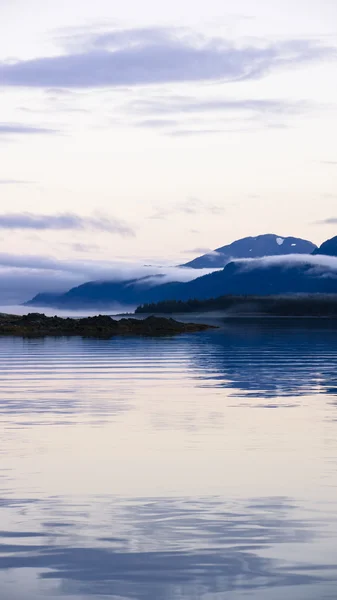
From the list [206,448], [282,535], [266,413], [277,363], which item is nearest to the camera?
[282,535]

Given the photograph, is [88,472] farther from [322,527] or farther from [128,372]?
[128,372]

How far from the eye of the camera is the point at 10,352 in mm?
71375

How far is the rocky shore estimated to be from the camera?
11881 cm

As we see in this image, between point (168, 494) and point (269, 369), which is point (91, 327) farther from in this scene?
point (168, 494)

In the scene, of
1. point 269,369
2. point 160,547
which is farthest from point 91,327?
point 160,547

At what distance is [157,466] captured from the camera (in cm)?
2092

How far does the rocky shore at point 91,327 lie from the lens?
119 meters

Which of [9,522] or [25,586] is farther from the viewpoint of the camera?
[9,522]

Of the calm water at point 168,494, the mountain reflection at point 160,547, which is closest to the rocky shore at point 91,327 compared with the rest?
the calm water at point 168,494

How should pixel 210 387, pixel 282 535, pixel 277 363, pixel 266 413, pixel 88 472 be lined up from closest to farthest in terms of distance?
pixel 282 535 < pixel 88 472 < pixel 266 413 < pixel 210 387 < pixel 277 363

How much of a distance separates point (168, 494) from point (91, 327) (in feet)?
344

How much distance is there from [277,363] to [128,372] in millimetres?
9962

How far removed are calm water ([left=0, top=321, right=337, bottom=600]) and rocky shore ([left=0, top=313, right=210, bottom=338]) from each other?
80614mm

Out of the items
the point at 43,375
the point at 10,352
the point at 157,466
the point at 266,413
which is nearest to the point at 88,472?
the point at 157,466
